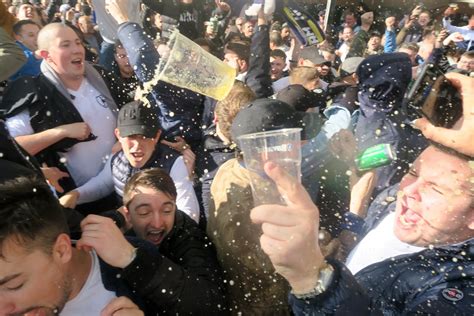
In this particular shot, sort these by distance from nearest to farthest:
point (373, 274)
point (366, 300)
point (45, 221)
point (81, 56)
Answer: point (366, 300)
point (45, 221)
point (373, 274)
point (81, 56)

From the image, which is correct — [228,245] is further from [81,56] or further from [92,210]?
[81,56]

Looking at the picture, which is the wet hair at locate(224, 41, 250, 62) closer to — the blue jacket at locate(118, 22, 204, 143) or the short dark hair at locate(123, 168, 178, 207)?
the blue jacket at locate(118, 22, 204, 143)

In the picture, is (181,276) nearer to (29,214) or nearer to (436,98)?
(29,214)

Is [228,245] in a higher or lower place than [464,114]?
lower

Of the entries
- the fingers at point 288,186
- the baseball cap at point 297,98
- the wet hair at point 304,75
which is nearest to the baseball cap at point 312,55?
the wet hair at point 304,75

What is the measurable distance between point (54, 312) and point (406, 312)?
1112mm

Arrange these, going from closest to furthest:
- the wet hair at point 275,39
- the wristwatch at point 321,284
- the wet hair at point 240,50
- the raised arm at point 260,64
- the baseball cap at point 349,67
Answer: the wristwatch at point 321,284
the raised arm at point 260,64
the wet hair at point 240,50
the baseball cap at point 349,67
the wet hair at point 275,39

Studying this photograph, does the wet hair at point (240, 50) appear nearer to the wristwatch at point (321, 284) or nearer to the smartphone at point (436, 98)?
the smartphone at point (436, 98)

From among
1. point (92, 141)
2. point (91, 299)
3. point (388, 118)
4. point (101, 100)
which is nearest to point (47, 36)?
point (101, 100)

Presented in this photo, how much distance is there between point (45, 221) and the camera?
50.4 inches

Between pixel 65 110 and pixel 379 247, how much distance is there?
80.6 inches

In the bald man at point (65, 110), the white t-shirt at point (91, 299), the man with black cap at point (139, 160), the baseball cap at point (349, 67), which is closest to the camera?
the white t-shirt at point (91, 299)

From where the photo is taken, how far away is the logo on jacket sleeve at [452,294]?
1.27 metres

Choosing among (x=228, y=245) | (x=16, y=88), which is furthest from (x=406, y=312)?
(x=16, y=88)
